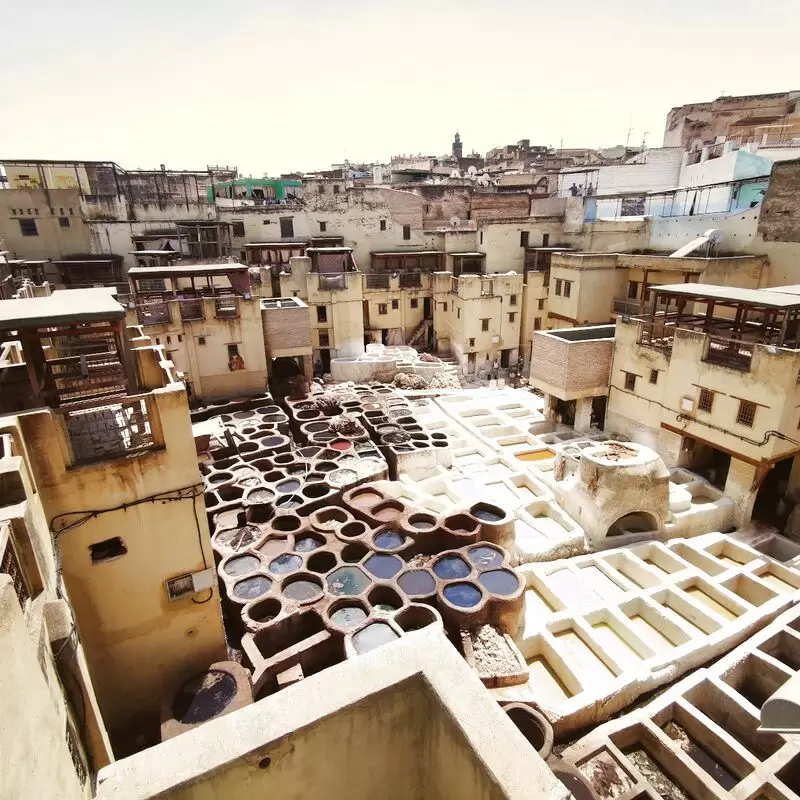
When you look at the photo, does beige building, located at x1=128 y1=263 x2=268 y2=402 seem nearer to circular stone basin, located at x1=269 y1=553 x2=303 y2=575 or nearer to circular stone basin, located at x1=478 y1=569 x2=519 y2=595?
circular stone basin, located at x1=269 y1=553 x2=303 y2=575

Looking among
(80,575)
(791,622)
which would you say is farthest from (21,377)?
(791,622)

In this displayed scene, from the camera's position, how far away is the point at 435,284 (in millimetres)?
38562

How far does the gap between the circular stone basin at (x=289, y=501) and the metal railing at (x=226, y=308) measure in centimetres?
1121

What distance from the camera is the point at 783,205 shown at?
26250 mm

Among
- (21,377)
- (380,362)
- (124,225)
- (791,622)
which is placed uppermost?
(124,225)

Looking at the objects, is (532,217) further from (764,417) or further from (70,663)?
(70,663)

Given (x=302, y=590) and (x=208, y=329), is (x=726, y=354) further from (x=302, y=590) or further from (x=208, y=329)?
(x=208, y=329)

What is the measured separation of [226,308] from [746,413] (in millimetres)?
22917

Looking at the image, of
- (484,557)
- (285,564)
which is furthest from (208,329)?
(484,557)

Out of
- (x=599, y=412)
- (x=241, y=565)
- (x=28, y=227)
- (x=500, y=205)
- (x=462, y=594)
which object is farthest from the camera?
(x=500, y=205)

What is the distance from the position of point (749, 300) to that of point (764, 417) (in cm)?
420

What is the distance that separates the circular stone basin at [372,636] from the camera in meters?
12.4

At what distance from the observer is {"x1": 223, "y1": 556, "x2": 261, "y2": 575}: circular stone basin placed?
15.0 metres

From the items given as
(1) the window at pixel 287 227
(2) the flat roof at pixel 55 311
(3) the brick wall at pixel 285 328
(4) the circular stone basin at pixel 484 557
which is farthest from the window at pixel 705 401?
(1) the window at pixel 287 227
